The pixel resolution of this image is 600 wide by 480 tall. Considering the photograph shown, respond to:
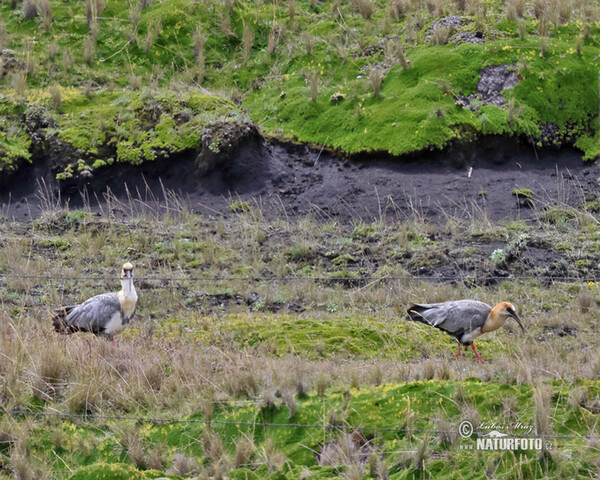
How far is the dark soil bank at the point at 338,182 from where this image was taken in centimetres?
1521

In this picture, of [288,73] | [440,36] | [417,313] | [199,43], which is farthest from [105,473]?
[199,43]

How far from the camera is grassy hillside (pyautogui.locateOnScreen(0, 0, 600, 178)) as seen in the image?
54.5 ft

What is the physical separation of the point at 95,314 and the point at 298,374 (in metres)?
3.01

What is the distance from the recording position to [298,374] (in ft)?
21.0

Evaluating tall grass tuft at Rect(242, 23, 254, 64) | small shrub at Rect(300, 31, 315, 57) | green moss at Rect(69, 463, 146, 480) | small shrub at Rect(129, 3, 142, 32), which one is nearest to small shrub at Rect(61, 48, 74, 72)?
small shrub at Rect(129, 3, 142, 32)

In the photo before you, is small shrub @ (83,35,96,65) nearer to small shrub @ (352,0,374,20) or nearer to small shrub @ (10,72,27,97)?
small shrub @ (10,72,27,97)

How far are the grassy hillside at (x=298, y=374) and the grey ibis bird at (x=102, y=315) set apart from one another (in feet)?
0.80

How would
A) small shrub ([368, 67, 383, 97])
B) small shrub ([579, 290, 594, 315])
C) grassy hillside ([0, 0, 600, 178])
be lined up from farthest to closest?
small shrub ([368, 67, 383, 97])
grassy hillside ([0, 0, 600, 178])
small shrub ([579, 290, 594, 315])

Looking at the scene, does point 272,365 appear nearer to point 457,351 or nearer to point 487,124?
point 457,351

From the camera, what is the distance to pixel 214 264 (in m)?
12.6

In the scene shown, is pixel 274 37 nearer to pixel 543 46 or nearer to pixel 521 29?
pixel 521 29

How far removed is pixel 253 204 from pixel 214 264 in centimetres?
326

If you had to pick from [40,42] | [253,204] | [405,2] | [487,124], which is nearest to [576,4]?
[405,2]

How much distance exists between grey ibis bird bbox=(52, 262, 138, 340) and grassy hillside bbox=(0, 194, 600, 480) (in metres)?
0.24
